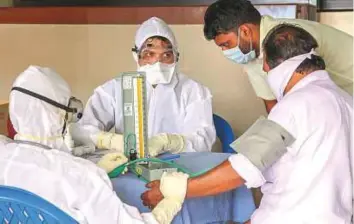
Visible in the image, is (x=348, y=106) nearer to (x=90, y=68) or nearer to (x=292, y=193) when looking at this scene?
(x=292, y=193)

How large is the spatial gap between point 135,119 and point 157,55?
639 millimetres

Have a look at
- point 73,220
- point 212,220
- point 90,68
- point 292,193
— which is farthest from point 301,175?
point 90,68

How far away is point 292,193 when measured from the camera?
5.06ft

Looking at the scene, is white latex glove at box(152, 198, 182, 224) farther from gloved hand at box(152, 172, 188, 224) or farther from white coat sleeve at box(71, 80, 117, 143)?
white coat sleeve at box(71, 80, 117, 143)

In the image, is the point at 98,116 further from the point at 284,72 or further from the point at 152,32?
the point at 284,72

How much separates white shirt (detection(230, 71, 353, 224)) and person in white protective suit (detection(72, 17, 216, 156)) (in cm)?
77

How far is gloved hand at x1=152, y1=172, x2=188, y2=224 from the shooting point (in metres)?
1.54

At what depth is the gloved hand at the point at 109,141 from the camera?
2077 millimetres

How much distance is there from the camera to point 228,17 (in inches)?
80.6

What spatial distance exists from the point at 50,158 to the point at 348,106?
0.76 meters

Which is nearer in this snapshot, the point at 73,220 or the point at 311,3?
the point at 73,220

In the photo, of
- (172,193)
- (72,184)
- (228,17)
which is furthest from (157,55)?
(72,184)

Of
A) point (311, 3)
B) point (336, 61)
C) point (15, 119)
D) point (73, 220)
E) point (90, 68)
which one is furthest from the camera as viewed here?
point (90, 68)

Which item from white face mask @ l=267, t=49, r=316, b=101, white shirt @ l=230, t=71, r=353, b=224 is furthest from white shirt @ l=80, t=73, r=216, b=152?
white shirt @ l=230, t=71, r=353, b=224
